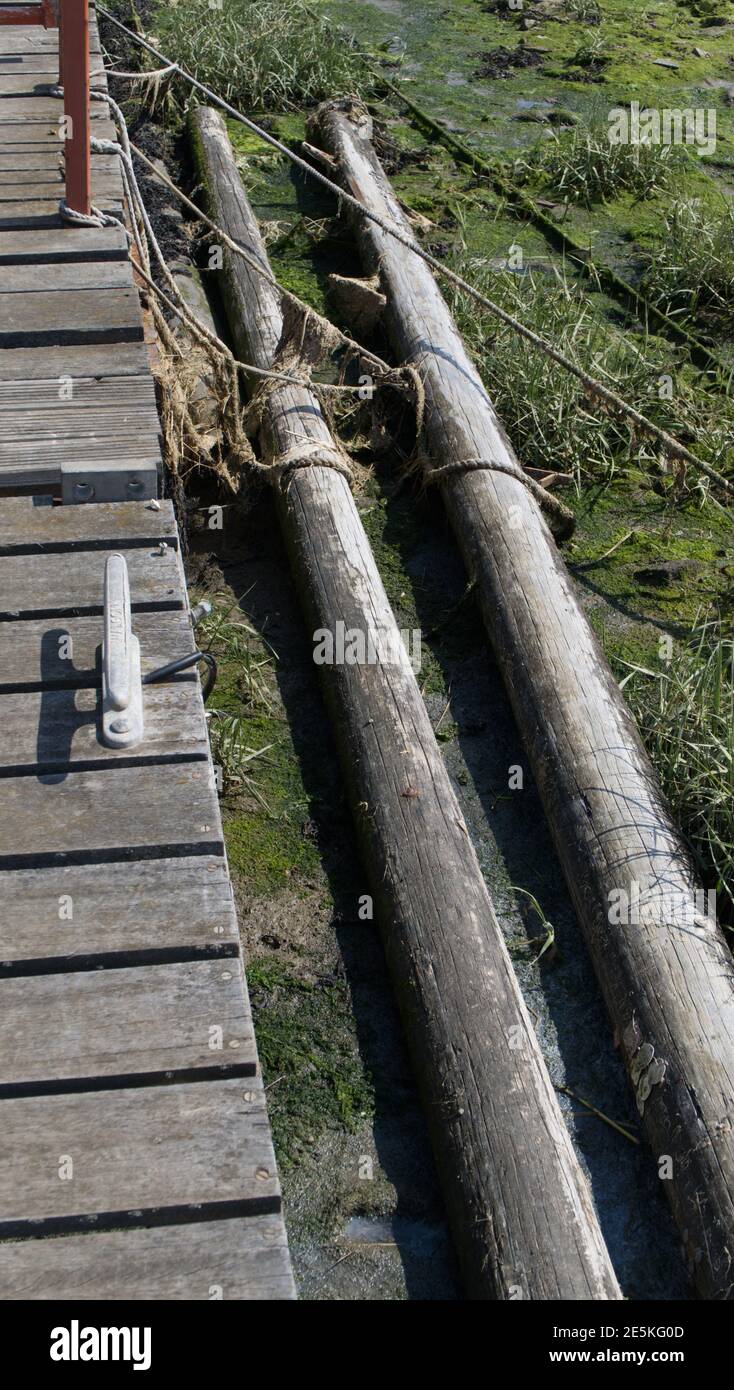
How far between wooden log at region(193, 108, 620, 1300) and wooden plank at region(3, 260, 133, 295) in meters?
1.07

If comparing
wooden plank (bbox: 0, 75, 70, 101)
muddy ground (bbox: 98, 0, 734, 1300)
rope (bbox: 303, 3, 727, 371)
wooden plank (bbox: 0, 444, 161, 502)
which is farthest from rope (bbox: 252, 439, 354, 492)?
rope (bbox: 303, 3, 727, 371)

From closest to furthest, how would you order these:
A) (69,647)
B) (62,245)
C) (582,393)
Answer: (69,647)
(62,245)
(582,393)

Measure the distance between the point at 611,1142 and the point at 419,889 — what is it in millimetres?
755

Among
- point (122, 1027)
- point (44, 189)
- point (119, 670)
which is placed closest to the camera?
point (122, 1027)

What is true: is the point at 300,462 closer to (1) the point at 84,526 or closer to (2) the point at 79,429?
(2) the point at 79,429

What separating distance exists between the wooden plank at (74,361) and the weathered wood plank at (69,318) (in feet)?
0.17

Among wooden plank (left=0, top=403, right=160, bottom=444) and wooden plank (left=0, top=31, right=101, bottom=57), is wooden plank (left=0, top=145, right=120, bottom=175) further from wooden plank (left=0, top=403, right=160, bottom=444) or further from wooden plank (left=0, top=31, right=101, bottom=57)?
wooden plank (left=0, top=403, right=160, bottom=444)

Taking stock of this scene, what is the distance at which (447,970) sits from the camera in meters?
3.21

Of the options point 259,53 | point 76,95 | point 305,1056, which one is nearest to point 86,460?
point 76,95

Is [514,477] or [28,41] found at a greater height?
[28,41]

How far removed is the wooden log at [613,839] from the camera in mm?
2932

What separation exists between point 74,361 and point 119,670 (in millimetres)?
1509

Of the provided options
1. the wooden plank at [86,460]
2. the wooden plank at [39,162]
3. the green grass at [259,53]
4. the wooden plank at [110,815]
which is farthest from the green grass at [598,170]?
the wooden plank at [110,815]
